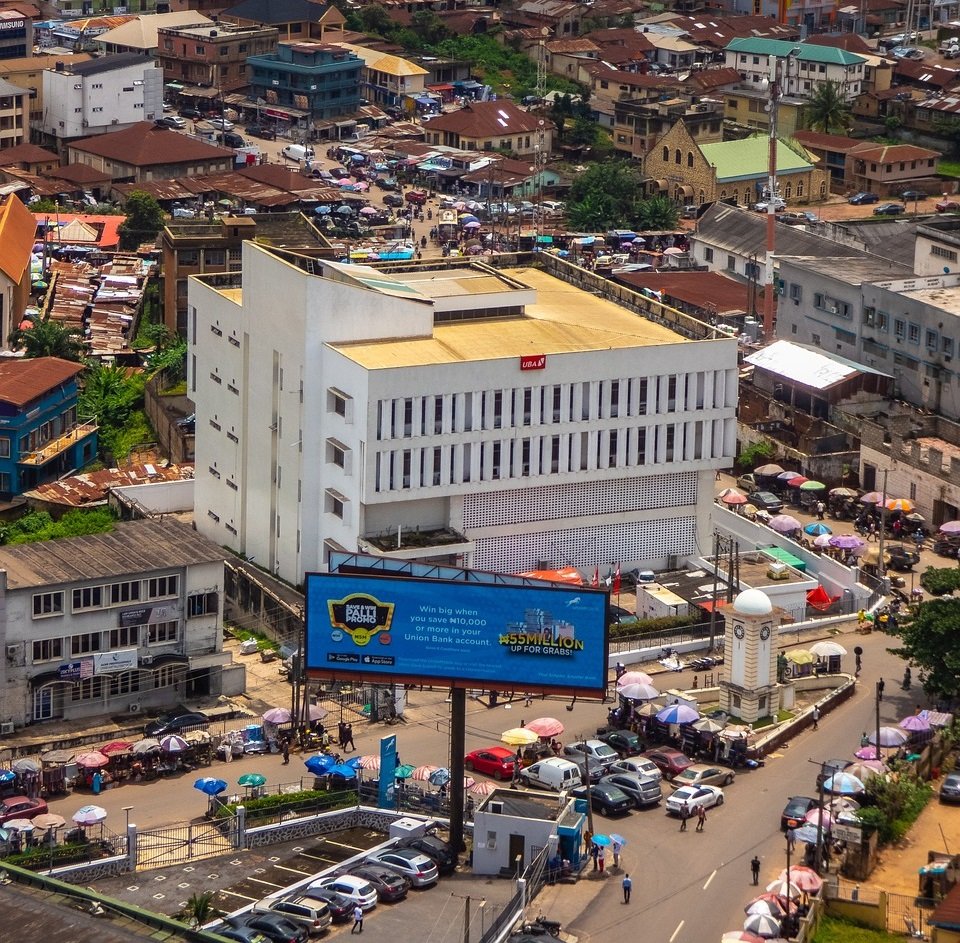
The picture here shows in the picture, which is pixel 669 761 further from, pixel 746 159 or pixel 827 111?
pixel 827 111

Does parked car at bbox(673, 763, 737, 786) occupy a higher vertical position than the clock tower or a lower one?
lower

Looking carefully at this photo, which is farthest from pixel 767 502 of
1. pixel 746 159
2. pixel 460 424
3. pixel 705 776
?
pixel 746 159

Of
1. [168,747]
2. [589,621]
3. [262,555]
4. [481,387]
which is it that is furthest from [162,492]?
[589,621]

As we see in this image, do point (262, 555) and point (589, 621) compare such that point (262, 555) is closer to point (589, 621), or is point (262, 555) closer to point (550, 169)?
point (589, 621)

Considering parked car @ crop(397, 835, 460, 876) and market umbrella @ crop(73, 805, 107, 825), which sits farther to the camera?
market umbrella @ crop(73, 805, 107, 825)

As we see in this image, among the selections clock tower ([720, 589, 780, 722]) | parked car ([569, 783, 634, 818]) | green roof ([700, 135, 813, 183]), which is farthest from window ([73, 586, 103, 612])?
green roof ([700, 135, 813, 183])

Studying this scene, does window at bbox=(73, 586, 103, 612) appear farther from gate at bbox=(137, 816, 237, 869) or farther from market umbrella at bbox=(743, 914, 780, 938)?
market umbrella at bbox=(743, 914, 780, 938)
